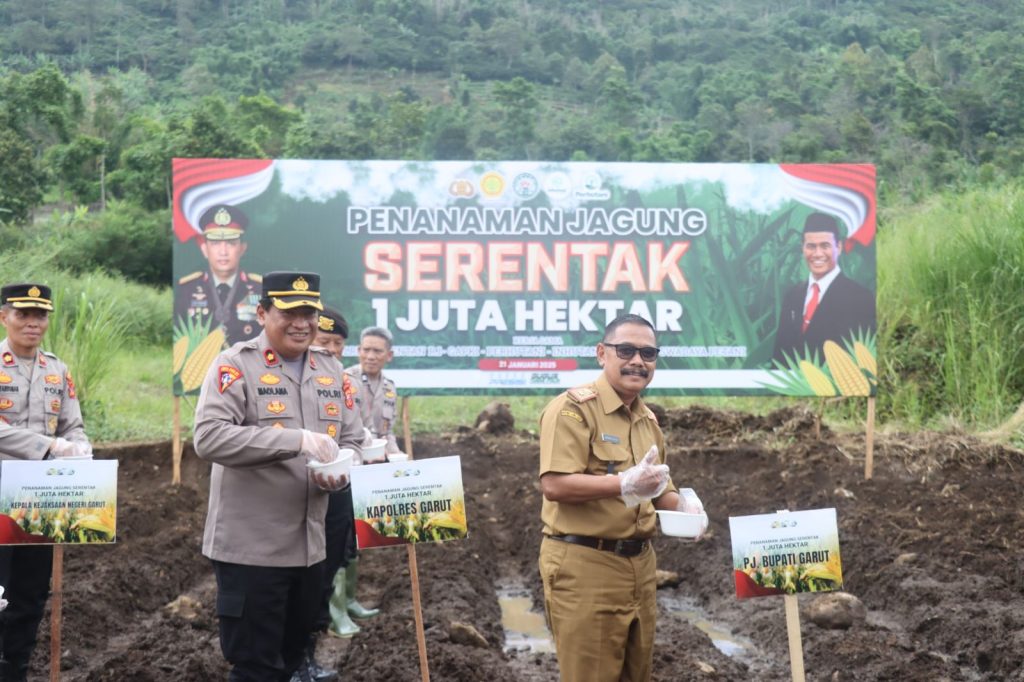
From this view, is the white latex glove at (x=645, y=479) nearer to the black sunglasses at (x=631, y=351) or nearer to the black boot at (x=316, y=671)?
the black sunglasses at (x=631, y=351)

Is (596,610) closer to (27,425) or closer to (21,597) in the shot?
(21,597)

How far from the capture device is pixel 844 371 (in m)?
9.91

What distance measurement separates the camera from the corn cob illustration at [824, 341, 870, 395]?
9875mm

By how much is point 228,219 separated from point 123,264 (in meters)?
21.3

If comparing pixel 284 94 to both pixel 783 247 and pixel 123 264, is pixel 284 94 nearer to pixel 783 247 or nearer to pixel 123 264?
pixel 123 264

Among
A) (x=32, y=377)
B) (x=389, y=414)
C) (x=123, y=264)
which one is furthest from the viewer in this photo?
(x=123, y=264)

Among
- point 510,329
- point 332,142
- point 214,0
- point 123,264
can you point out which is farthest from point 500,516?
point 214,0

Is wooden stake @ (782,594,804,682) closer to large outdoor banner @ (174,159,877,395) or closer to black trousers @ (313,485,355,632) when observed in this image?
black trousers @ (313,485,355,632)

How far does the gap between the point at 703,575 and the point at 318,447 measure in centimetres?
500

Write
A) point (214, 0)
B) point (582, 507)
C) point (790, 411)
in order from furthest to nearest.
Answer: point (214, 0)
point (790, 411)
point (582, 507)

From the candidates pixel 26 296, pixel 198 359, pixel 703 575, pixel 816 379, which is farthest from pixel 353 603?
pixel 816 379

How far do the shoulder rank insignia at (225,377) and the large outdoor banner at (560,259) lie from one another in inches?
216

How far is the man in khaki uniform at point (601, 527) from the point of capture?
13.2 ft

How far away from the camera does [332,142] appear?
131 feet
